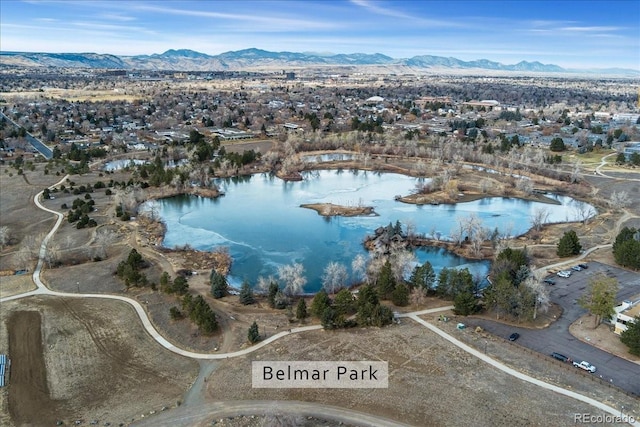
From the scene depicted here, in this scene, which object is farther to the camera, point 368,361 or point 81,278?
point 81,278

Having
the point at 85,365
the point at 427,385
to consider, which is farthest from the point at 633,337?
the point at 85,365

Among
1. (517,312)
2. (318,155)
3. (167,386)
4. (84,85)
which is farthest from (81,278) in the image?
(84,85)

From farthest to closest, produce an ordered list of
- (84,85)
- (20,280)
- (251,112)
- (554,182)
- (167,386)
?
1. (84,85)
2. (251,112)
3. (554,182)
4. (20,280)
5. (167,386)

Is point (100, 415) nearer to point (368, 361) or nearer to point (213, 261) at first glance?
point (368, 361)

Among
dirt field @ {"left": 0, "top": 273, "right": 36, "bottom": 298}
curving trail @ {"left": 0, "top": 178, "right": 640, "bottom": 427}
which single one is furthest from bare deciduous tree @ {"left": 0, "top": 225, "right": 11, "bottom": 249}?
curving trail @ {"left": 0, "top": 178, "right": 640, "bottom": 427}

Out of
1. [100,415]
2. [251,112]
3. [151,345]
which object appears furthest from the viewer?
[251,112]

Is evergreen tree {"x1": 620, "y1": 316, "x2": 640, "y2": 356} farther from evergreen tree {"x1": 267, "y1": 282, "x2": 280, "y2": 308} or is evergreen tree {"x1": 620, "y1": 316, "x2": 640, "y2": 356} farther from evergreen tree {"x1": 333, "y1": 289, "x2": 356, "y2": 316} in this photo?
evergreen tree {"x1": 267, "y1": 282, "x2": 280, "y2": 308}
